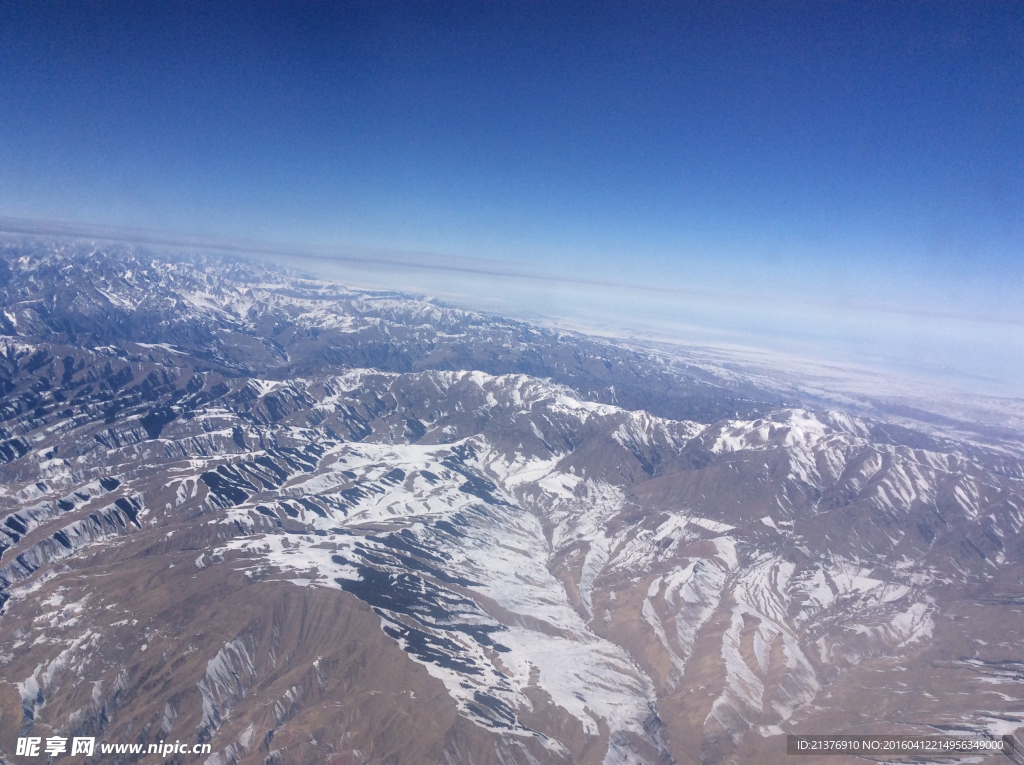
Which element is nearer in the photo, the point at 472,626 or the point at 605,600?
the point at 472,626

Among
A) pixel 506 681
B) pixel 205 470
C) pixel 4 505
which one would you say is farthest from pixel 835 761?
pixel 4 505

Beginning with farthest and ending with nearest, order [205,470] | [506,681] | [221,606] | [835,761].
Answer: [205,470] < [221,606] < [506,681] < [835,761]

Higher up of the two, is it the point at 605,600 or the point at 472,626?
the point at 472,626

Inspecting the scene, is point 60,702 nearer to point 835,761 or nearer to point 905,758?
point 835,761

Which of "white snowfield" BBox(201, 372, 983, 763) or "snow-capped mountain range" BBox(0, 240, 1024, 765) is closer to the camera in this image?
"snow-capped mountain range" BBox(0, 240, 1024, 765)

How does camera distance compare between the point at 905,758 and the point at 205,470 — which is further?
Result: the point at 205,470

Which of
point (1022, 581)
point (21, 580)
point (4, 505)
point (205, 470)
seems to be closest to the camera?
point (21, 580)

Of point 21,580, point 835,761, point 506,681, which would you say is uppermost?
point 835,761

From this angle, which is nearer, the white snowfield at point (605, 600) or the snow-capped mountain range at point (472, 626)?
the snow-capped mountain range at point (472, 626)

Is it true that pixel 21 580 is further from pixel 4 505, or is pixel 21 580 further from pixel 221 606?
pixel 221 606

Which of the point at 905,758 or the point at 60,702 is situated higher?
the point at 905,758
